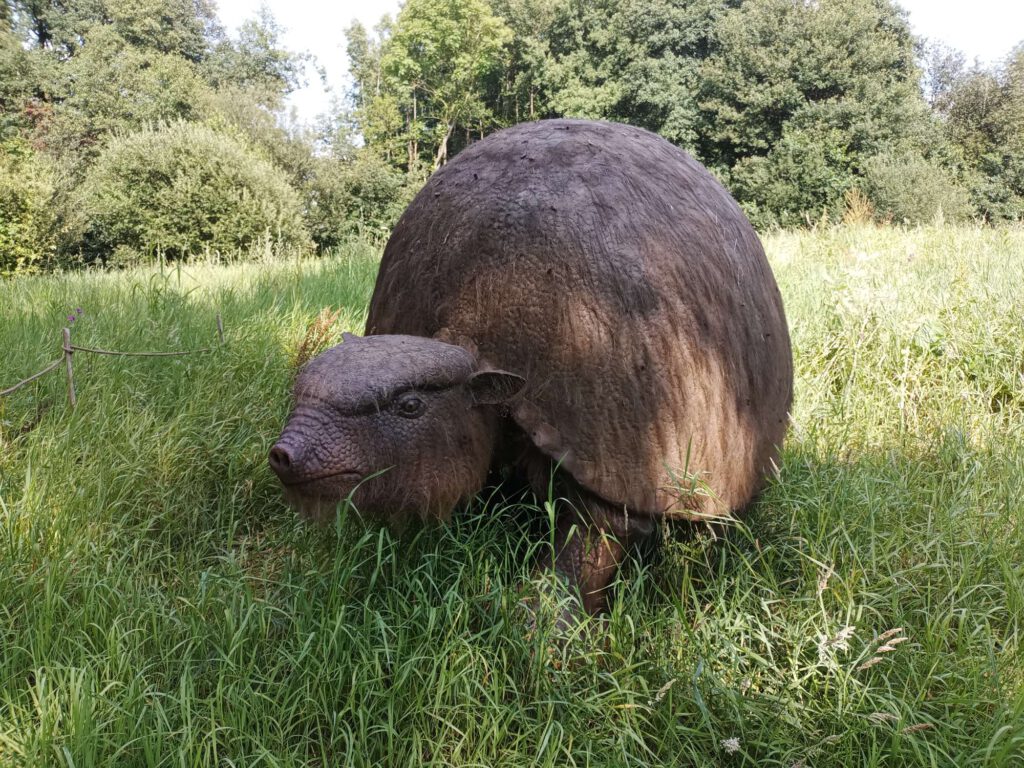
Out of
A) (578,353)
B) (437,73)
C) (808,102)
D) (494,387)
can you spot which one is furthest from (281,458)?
(437,73)

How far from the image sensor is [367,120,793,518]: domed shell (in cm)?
212

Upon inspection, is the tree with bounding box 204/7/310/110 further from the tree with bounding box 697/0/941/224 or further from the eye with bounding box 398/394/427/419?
the eye with bounding box 398/394/427/419

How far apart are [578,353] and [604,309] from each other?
0.54 feet

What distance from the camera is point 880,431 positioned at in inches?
148

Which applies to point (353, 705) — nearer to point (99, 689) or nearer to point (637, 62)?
point (99, 689)

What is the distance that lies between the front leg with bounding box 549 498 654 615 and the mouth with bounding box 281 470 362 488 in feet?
2.34

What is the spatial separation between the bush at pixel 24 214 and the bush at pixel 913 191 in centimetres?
2389

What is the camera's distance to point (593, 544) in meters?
2.19

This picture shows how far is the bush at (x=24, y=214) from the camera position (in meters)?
15.6

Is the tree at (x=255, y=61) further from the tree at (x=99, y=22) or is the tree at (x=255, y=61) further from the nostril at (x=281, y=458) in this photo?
the nostril at (x=281, y=458)

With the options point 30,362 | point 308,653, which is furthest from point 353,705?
point 30,362

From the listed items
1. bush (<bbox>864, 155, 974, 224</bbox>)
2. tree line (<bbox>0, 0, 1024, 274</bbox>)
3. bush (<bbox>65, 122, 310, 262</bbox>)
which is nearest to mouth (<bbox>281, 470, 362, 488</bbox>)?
bush (<bbox>65, 122, 310, 262</bbox>)

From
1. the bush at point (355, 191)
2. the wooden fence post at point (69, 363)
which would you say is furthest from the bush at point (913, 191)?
the wooden fence post at point (69, 363)

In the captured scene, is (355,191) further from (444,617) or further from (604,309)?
(444,617)
